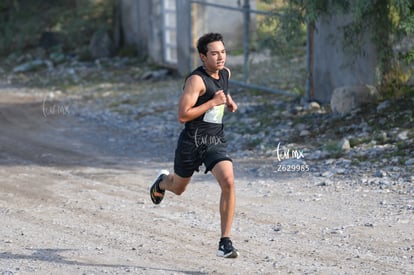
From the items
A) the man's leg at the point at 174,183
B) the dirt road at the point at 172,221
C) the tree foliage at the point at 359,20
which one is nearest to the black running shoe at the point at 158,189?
the man's leg at the point at 174,183

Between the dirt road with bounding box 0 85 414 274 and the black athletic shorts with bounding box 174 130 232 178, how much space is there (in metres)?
0.66

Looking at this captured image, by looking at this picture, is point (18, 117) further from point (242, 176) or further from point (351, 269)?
point (351, 269)

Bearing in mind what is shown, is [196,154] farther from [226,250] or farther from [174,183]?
[226,250]

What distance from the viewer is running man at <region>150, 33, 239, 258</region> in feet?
20.0

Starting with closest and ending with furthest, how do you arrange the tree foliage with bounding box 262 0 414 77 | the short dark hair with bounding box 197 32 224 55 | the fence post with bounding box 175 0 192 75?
the short dark hair with bounding box 197 32 224 55
the tree foliage with bounding box 262 0 414 77
the fence post with bounding box 175 0 192 75

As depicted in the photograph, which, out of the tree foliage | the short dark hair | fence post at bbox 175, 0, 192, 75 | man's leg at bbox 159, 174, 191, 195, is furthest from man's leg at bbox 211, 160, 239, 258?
fence post at bbox 175, 0, 192, 75

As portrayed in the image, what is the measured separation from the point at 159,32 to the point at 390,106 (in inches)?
315

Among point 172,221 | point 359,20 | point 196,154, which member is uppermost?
point 359,20

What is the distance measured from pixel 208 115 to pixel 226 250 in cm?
100

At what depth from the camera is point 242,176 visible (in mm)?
9398

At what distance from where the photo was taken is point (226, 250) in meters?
6.11

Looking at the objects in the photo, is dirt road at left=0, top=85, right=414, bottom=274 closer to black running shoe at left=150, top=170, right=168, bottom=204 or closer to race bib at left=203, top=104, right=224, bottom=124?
black running shoe at left=150, top=170, right=168, bottom=204

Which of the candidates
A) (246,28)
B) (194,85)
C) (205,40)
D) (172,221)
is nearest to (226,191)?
(194,85)

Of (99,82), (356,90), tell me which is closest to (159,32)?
(99,82)
